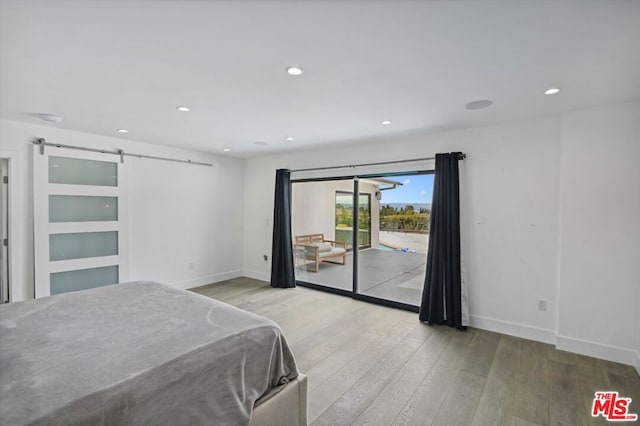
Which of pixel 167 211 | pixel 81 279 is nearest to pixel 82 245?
pixel 81 279

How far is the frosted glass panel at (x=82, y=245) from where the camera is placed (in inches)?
150

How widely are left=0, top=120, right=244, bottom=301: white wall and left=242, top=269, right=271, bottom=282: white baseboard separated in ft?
0.54

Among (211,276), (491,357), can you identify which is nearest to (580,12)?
(491,357)

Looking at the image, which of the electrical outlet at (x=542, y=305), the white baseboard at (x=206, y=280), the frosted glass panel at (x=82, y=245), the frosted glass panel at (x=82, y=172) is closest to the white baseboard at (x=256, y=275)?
the white baseboard at (x=206, y=280)

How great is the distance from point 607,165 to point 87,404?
13.6 ft

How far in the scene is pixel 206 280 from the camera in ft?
17.9

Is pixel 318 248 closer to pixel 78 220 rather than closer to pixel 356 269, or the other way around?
pixel 356 269

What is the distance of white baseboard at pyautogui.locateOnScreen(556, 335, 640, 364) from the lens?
274 centimetres

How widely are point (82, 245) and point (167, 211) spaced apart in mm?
1202

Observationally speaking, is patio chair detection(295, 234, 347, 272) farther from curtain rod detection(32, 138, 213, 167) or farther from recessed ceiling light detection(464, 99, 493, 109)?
recessed ceiling light detection(464, 99, 493, 109)

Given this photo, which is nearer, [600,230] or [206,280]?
[600,230]

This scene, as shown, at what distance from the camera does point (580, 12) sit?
4.91 feet

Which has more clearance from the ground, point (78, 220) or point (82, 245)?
point (78, 220)

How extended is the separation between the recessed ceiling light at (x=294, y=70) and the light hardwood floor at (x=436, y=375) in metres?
2.41
